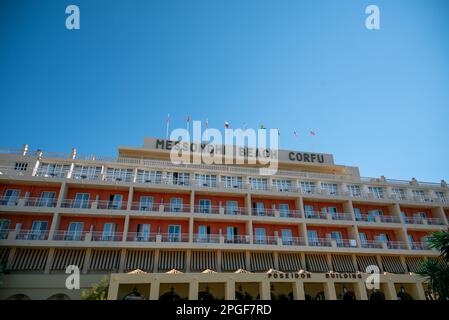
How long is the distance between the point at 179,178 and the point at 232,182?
6606 millimetres

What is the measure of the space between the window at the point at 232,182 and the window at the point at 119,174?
11100 mm

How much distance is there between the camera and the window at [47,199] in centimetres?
2877

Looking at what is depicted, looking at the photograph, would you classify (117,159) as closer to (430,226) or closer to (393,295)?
(393,295)

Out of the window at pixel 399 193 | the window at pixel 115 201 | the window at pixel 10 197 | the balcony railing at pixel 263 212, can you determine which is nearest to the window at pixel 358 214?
the window at pixel 399 193

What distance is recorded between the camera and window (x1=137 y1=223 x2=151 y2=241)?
28.9 m

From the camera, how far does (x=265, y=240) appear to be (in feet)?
104

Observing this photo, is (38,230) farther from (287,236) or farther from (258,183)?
(287,236)

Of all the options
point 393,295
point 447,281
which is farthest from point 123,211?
point 447,281

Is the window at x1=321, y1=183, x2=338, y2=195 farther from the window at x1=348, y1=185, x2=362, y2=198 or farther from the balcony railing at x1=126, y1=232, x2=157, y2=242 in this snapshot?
the balcony railing at x1=126, y1=232, x2=157, y2=242

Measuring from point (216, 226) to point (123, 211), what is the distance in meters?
10.2

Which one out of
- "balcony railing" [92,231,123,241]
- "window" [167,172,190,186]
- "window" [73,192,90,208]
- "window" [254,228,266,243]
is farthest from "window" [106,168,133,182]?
"window" [254,228,266,243]

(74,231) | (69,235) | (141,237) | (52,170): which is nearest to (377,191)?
(141,237)

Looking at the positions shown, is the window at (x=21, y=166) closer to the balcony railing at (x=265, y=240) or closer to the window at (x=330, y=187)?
the balcony railing at (x=265, y=240)
